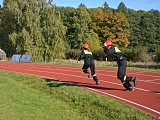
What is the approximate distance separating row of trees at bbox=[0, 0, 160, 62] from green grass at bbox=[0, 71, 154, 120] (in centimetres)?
3064

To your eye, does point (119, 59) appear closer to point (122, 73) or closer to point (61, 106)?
point (122, 73)

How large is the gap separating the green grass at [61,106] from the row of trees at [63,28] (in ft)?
101

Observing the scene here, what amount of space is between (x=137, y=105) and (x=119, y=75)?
2.17 meters

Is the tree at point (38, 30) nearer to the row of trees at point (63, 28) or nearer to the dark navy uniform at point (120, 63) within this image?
the row of trees at point (63, 28)

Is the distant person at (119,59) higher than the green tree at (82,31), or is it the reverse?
the green tree at (82,31)

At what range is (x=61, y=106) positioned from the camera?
10.5 meters

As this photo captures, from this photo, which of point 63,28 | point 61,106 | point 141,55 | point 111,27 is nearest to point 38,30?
point 63,28

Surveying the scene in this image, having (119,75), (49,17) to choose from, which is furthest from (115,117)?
(49,17)

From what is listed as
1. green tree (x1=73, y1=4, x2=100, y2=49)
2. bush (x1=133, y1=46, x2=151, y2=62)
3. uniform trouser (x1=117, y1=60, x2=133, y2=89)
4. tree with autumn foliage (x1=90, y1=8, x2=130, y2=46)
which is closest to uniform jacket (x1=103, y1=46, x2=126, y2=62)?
uniform trouser (x1=117, y1=60, x2=133, y2=89)

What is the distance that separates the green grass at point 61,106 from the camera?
8.71m

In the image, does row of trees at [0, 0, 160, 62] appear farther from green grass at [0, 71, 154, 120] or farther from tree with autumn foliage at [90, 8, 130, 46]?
green grass at [0, 71, 154, 120]

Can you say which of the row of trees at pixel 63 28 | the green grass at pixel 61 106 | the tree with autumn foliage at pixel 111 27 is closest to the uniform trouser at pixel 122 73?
the green grass at pixel 61 106

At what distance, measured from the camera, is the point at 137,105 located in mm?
9422

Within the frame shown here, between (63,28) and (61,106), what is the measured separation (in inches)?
1429
